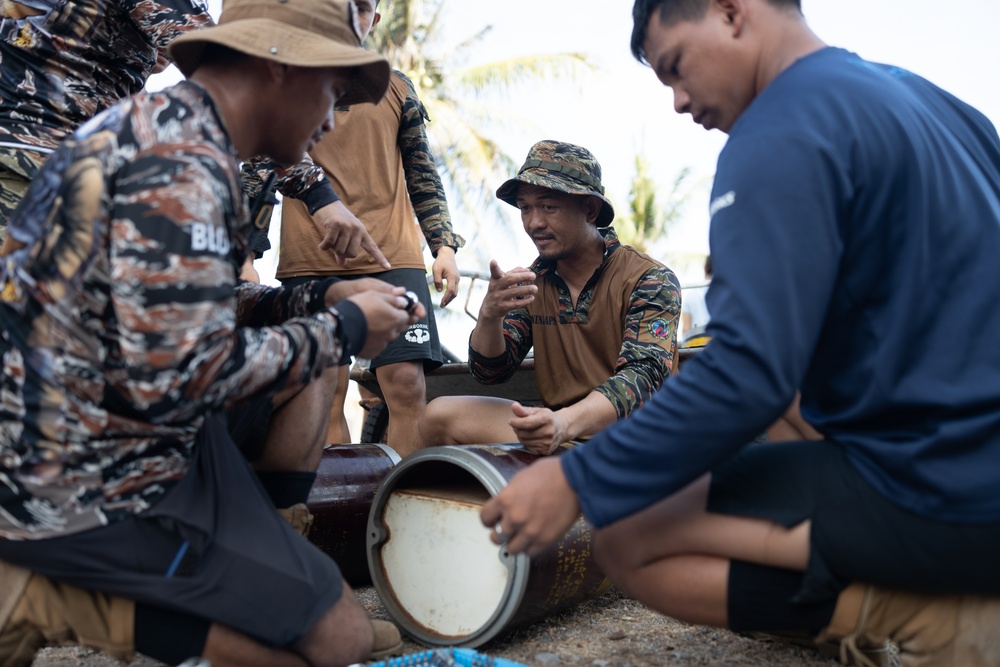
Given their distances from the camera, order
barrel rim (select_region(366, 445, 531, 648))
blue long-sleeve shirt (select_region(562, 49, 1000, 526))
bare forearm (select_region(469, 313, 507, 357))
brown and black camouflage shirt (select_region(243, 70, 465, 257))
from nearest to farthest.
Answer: blue long-sleeve shirt (select_region(562, 49, 1000, 526)), barrel rim (select_region(366, 445, 531, 648)), bare forearm (select_region(469, 313, 507, 357)), brown and black camouflage shirt (select_region(243, 70, 465, 257))

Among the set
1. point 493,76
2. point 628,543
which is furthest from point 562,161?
point 493,76

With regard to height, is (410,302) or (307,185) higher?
(307,185)

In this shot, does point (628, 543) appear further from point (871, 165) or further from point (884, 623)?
point (871, 165)

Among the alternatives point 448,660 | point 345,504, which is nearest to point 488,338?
point 345,504

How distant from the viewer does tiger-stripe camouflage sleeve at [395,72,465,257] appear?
4.46m

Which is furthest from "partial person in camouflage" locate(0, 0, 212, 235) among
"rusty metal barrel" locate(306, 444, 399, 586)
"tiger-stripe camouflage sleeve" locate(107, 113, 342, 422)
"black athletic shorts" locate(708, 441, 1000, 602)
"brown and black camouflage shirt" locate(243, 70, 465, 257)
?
"black athletic shorts" locate(708, 441, 1000, 602)

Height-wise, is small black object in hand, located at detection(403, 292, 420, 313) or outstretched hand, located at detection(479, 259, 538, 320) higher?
small black object in hand, located at detection(403, 292, 420, 313)

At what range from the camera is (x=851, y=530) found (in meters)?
1.87

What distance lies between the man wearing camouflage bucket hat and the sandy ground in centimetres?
73

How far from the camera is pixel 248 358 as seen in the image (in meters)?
1.87

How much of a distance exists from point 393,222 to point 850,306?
2839 mm

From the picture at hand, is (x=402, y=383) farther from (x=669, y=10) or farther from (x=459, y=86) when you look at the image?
(x=459, y=86)

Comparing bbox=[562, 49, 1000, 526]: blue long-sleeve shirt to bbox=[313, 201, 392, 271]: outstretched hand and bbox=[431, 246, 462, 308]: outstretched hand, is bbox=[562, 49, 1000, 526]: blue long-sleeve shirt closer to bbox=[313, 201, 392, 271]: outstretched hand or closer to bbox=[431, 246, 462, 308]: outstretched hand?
bbox=[313, 201, 392, 271]: outstretched hand

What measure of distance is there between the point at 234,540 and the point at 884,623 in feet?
4.66
